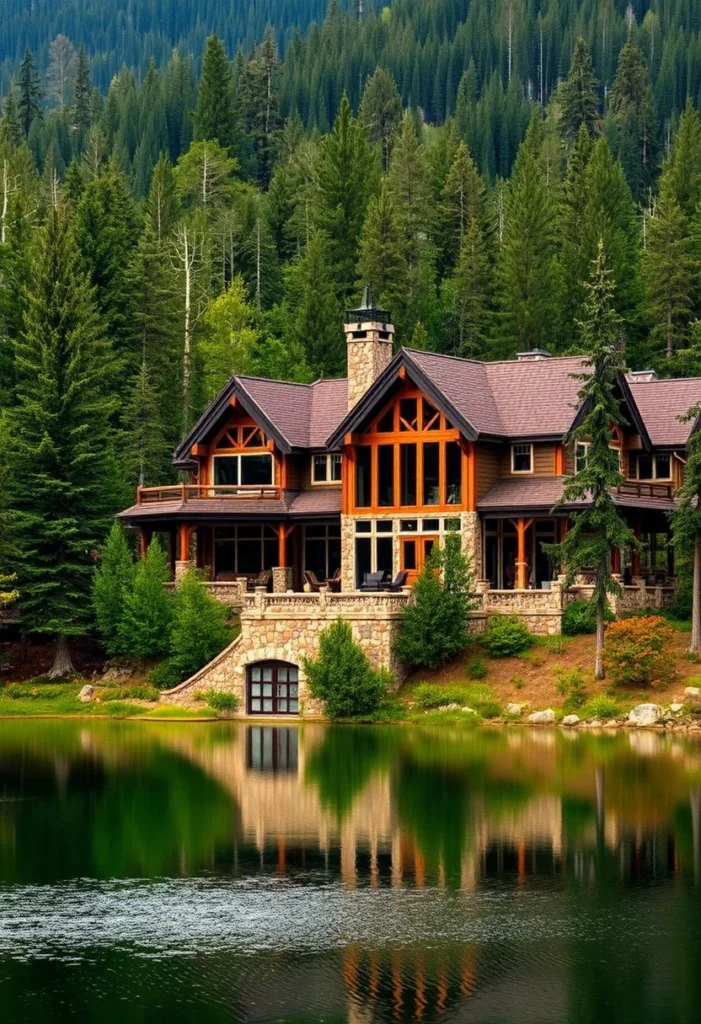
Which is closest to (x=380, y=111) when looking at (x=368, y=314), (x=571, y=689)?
(x=368, y=314)

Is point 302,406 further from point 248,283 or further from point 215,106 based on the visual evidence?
point 215,106

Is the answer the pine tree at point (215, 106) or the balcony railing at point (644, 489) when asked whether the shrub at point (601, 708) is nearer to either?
the balcony railing at point (644, 489)

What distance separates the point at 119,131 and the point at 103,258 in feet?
322

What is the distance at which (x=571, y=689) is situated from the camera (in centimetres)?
5141

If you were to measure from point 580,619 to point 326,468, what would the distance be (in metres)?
13.3

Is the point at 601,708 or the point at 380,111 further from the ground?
the point at 380,111

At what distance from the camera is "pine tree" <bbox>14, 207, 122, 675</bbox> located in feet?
203

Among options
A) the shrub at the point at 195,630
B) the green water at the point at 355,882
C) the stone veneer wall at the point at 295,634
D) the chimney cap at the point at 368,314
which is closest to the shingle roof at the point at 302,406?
the chimney cap at the point at 368,314

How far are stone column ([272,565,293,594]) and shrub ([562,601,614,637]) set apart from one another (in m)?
10.6

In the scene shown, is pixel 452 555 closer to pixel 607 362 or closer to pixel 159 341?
pixel 607 362

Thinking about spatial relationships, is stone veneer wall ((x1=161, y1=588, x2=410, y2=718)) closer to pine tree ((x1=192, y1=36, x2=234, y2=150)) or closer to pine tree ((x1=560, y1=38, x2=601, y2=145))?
pine tree ((x1=192, y1=36, x2=234, y2=150))

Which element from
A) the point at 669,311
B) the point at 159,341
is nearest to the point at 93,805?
the point at 159,341

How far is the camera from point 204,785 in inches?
1590

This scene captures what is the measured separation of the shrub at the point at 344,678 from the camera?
53125 millimetres
